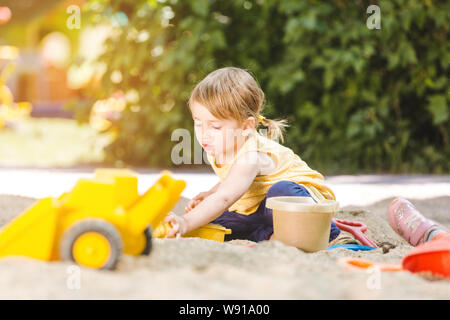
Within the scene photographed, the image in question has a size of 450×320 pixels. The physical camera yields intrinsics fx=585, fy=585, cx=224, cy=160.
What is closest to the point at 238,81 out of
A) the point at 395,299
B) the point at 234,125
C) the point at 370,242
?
the point at 234,125

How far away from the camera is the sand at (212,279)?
4.27 ft

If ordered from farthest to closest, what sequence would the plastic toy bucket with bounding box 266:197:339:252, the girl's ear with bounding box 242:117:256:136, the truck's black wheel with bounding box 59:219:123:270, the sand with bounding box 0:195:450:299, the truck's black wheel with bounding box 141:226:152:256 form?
the girl's ear with bounding box 242:117:256:136, the plastic toy bucket with bounding box 266:197:339:252, the truck's black wheel with bounding box 141:226:152:256, the truck's black wheel with bounding box 59:219:123:270, the sand with bounding box 0:195:450:299

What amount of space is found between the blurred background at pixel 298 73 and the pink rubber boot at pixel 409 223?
83.6 inches

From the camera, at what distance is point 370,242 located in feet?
7.62

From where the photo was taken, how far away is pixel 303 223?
1970mm

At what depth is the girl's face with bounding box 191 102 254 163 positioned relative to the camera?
221cm

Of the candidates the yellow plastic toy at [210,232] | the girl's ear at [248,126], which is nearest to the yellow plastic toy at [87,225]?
the yellow plastic toy at [210,232]

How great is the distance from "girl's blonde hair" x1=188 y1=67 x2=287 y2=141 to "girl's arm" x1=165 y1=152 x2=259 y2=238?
0.19m

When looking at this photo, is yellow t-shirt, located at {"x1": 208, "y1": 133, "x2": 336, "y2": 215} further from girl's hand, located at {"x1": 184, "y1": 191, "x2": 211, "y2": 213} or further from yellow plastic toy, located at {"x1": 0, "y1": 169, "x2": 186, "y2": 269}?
yellow plastic toy, located at {"x1": 0, "y1": 169, "x2": 186, "y2": 269}

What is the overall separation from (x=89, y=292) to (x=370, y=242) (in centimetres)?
135

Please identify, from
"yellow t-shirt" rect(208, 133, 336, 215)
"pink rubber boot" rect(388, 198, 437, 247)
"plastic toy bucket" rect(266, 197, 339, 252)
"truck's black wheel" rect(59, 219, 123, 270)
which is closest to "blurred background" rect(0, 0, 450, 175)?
"pink rubber boot" rect(388, 198, 437, 247)

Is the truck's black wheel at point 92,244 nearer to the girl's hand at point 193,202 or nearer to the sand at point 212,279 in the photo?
the sand at point 212,279

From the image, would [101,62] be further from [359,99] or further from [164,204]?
[164,204]

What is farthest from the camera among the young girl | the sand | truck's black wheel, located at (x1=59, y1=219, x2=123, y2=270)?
the young girl
